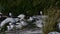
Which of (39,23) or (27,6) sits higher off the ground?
(27,6)

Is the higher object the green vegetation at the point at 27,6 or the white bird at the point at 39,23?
the green vegetation at the point at 27,6

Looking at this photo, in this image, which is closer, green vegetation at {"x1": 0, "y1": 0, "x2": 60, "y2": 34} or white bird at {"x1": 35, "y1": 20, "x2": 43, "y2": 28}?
white bird at {"x1": 35, "y1": 20, "x2": 43, "y2": 28}

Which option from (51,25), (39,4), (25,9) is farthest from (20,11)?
(51,25)

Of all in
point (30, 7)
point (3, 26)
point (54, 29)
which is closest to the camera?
point (54, 29)

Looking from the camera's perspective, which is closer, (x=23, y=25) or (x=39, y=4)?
(x=23, y=25)

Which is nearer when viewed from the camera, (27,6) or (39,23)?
(39,23)

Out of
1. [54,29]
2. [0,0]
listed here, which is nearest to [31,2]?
[0,0]

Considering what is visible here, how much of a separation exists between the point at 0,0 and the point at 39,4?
2.90 feet

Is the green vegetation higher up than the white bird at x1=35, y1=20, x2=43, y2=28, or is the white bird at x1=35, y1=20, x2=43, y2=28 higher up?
the green vegetation

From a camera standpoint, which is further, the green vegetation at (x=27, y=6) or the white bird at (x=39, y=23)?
the green vegetation at (x=27, y=6)

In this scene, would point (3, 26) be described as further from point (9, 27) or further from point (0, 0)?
point (0, 0)

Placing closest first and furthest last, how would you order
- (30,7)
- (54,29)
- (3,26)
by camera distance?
(54,29) < (3,26) < (30,7)

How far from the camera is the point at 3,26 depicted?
4.07 meters

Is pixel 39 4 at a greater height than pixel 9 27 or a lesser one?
greater
